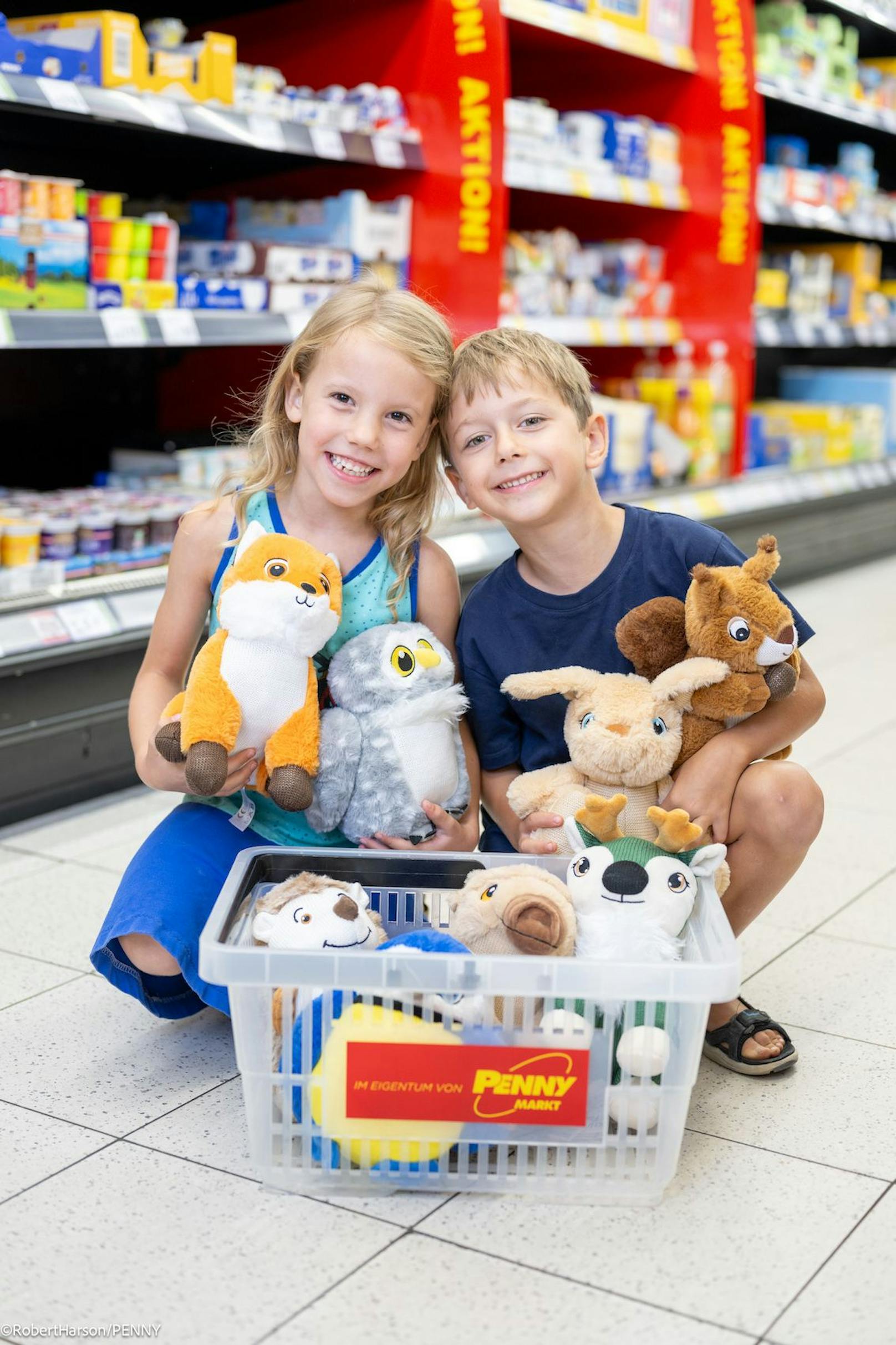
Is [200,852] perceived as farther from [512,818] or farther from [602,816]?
[602,816]

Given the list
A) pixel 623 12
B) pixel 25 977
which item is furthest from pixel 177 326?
pixel 623 12

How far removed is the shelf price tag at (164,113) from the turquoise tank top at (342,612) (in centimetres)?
108

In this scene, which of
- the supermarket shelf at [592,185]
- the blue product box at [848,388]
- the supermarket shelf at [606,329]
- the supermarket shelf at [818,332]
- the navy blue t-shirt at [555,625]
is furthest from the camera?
the blue product box at [848,388]

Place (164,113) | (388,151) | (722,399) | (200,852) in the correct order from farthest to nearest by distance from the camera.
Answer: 1. (722,399)
2. (388,151)
3. (164,113)
4. (200,852)

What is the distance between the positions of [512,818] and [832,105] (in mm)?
3963

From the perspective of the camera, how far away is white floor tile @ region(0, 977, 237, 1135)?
1.52 m

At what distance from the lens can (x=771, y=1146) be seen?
1.46 meters

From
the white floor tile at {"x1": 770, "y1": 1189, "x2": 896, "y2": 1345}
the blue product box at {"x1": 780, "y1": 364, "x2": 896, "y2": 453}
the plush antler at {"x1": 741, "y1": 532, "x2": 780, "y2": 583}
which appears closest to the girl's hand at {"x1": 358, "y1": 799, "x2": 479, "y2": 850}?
the plush antler at {"x1": 741, "y1": 532, "x2": 780, "y2": 583}

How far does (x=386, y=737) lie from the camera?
1.61 metres

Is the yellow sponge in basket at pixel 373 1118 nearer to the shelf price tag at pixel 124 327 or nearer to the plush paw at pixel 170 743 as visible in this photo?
the plush paw at pixel 170 743

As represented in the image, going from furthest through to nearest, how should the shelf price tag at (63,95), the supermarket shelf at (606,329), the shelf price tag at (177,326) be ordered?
the supermarket shelf at (606,329) < the shelf price tag at (177,326) < the shelf price tag at (63,95)

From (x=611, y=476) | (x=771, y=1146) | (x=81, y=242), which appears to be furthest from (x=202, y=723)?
(x=611, y=476)

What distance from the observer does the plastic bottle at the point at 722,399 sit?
4344 millimetres

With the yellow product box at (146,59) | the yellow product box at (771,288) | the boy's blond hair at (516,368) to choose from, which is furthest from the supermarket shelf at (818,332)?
the boy's blond hair at (516,368)
